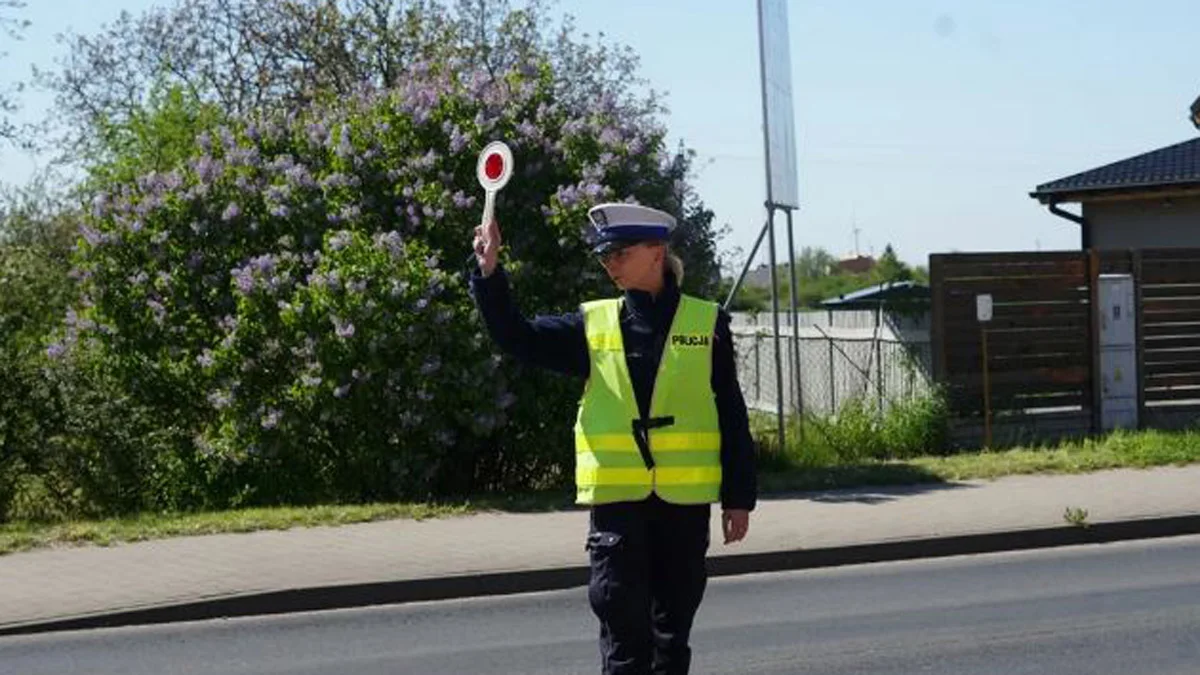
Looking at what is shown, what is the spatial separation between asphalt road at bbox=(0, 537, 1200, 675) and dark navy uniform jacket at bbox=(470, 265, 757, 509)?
247 centimetres

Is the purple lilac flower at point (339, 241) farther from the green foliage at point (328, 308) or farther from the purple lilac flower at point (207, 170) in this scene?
the purple lilac flower at point (207, 170)

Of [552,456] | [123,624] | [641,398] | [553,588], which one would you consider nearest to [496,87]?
[552,456]

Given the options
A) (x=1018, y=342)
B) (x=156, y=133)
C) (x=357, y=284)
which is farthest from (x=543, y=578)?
(x=156, y=133)

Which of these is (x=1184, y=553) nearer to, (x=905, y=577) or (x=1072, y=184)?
(x=905, y=577)

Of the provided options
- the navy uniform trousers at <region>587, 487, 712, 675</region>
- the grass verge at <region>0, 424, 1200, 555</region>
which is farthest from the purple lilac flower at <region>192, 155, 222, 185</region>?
the navy uniform trousers at <region>587, 487, 712, 675</region>

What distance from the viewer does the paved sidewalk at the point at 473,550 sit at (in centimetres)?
1009

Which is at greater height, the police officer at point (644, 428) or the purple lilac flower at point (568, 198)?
the purple lilac flower at point (568, 198)

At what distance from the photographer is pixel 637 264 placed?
5.66m

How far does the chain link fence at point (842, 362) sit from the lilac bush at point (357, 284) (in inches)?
97.7

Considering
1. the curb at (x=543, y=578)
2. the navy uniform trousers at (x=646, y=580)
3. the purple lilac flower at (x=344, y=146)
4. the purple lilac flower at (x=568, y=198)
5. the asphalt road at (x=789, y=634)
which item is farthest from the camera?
the purple lilac flower at (x=344, y=146)

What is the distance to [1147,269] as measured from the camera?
1812 cm

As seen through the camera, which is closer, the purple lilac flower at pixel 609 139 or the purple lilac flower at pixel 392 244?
the purple lilac flower at pixel 392 244

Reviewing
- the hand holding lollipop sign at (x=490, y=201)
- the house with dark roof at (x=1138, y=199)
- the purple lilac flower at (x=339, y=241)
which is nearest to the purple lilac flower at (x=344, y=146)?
the purple lilac flower at (x=339, y=241)

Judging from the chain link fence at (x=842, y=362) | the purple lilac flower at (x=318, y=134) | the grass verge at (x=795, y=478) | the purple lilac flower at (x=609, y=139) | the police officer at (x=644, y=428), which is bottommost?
the grass verge at (x=795, y=478)
